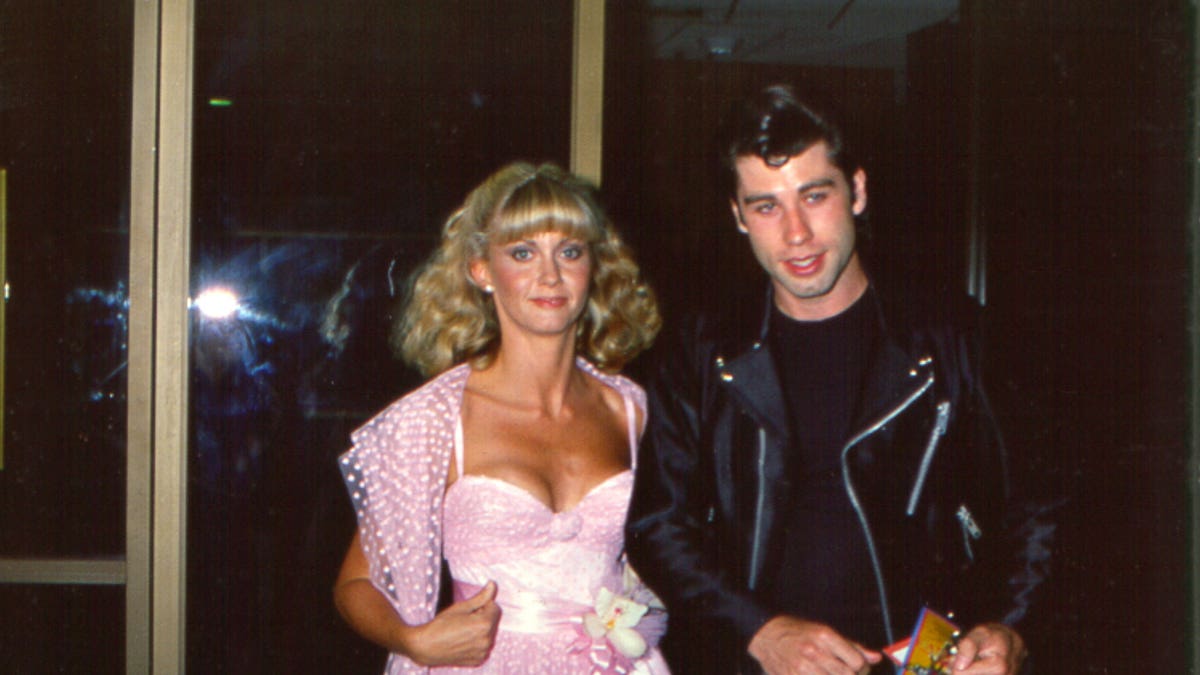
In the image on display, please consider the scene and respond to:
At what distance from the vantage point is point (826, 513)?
6.06 feet

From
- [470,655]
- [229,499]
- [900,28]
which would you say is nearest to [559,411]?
[470,655]

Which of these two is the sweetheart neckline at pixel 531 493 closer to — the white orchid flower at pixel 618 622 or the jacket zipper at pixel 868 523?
the white orchid flower at pixel 618 622

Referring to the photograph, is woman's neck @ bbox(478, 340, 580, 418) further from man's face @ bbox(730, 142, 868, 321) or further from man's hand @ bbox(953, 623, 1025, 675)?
man's hand @ bbox(953, 623, 1025, 675)

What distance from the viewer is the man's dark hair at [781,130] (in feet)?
6.11

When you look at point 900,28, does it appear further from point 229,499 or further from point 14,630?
point 14,630

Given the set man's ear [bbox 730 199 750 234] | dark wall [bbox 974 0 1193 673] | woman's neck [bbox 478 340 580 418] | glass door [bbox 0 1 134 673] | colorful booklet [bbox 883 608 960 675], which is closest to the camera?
colorful booklet [bbox 883 608 960 675]

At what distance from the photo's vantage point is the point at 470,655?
1998mm

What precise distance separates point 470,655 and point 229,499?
143 centimetres

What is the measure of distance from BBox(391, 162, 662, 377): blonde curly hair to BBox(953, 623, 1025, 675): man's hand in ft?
3.46

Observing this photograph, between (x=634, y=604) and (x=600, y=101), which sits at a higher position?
(x=600, y=101)

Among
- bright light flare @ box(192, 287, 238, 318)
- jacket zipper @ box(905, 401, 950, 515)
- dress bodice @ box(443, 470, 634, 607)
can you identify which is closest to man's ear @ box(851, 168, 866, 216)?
jacket zipper @ box(905, 401, 950, 515)

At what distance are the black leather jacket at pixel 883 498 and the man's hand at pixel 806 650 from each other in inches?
1.6

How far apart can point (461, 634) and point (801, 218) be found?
966 mm

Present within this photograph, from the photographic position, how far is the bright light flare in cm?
306
